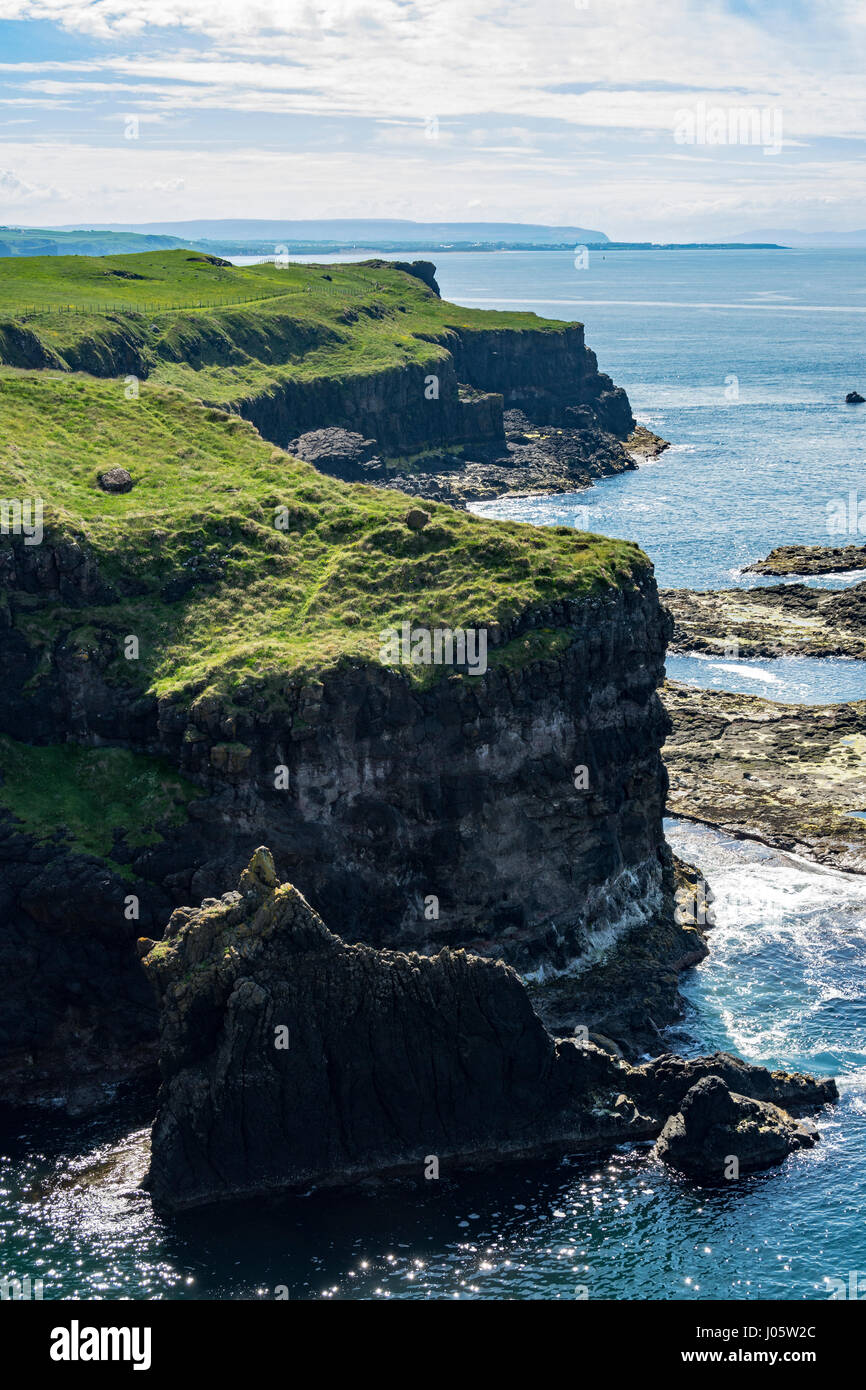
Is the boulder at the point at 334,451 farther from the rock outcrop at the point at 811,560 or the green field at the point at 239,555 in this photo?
the green field at the point at 239,555

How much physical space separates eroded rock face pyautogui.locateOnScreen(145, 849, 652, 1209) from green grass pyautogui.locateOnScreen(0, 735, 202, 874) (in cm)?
904

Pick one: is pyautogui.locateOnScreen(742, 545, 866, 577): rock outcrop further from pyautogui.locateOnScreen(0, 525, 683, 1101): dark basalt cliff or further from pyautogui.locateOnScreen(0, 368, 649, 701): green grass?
pyautogui.locateOnScreen(0, 525, 683, 1101): dark basalt cliff

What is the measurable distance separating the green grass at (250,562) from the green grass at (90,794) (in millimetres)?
4345

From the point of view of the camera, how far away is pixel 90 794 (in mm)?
74750

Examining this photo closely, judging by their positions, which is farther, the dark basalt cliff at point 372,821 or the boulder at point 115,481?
the boulder at point 115,481

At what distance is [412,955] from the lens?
64438 millimetres

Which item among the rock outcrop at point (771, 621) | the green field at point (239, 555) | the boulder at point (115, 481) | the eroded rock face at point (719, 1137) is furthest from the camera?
the rock outcrop at point (771, 621)

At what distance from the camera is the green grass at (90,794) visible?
72562 millimetres

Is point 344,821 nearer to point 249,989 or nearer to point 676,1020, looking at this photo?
point 249,989

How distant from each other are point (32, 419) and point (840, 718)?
62893mm

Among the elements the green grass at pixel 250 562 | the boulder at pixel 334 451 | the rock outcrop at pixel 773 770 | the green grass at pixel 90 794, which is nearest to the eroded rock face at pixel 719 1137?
the green grass at pixel 250 562

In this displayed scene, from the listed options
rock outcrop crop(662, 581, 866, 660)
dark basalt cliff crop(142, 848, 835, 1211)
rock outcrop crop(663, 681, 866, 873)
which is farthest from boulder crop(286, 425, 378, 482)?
dark basalt cliff crop(142, 848, 835, 1211)

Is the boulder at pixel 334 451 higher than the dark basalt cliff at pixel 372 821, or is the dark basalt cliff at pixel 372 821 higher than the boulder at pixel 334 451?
the boulder at pixel 334 451

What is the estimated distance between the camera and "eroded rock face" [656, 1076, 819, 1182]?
62375mm
